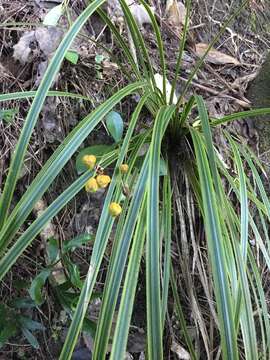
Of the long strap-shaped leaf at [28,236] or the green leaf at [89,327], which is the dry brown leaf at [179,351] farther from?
the long strap-shaped leaf at [28,236]

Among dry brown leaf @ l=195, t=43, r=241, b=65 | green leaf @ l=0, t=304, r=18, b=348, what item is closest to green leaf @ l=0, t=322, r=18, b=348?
green leaf @ l=0, t=304, r=18, b=348

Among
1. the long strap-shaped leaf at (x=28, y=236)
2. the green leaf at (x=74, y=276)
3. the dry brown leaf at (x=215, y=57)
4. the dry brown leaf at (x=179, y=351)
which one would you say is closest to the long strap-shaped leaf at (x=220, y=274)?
the long strap-shaped leaf at (x=28, y=236)

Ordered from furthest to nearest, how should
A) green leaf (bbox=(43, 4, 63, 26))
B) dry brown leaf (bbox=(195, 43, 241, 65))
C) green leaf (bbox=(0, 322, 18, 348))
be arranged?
dry brown leaf (bbox=(195, 43, 241, 65)) → green leaf (bbox=(43, 4, 63, 26)) → green leaf (bbox=(0, 322, 18, 348))

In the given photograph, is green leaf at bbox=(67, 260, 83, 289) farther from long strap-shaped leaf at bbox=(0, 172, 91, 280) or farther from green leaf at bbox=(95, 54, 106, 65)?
green leaf at bbox=(95, 54, 106, 65)

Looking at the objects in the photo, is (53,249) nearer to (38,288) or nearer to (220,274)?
(38,288)

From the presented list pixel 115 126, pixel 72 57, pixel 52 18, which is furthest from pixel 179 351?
pixel 52 18
